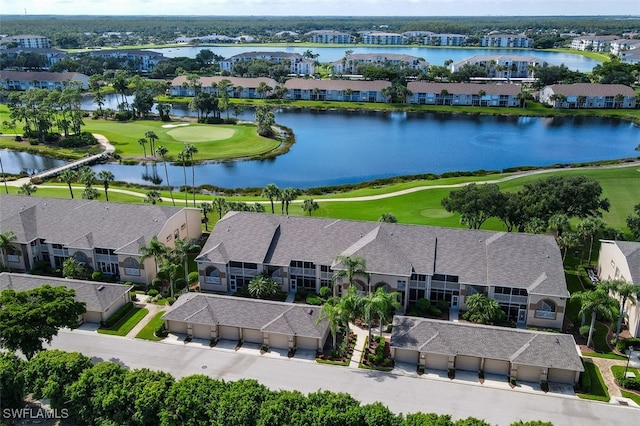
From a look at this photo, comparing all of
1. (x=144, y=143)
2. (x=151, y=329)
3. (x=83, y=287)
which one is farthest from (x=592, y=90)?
(x=83, y=287)

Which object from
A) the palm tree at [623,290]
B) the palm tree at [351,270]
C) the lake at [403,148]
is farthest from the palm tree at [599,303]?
the lake at [403,148]

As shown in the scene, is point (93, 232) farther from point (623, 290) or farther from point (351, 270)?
point (623, 290)

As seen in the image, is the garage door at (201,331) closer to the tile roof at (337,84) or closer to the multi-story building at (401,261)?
the multi-story building at (401,261)

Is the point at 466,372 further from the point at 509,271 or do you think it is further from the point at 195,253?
the point at 195,253

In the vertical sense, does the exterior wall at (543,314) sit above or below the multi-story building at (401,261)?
below

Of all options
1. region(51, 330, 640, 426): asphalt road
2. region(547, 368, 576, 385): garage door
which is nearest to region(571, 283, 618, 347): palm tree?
region(547, 368, 576, 385): garage door

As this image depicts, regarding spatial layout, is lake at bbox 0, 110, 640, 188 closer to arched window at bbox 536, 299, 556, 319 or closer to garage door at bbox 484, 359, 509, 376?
arched window at bbox 536, 299, 556, 319
